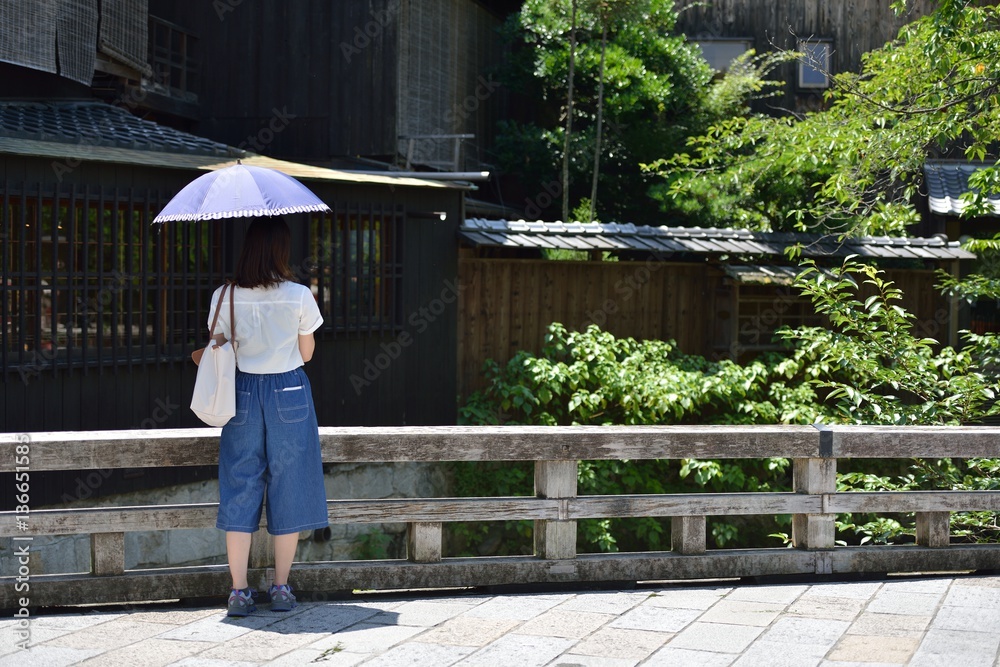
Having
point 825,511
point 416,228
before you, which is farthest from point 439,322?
point 825,511

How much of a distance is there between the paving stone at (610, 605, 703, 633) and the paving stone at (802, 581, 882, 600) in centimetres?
80

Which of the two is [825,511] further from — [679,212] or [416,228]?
[679,212]

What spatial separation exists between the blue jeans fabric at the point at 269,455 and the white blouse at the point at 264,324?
0.21 feet

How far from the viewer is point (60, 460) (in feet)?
17.1

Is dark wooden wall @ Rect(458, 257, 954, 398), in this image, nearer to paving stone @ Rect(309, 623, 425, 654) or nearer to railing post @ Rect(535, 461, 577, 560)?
railing post @ Rect(535, 461, 577, 560)

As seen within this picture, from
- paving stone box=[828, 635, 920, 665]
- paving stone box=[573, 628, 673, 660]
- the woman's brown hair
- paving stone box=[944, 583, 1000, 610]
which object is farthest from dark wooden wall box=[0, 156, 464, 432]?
paving stone box=[944, 583, 1000, 610]

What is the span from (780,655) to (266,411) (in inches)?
99.5

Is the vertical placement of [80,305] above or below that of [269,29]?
below

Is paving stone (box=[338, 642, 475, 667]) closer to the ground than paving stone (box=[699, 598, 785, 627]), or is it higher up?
higher up

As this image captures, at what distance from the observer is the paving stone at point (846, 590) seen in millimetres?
5750

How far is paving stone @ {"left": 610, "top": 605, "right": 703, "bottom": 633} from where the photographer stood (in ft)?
16.8

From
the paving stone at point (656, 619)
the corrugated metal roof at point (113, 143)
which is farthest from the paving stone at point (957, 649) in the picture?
the corrugated metal roof at point (113, 143)

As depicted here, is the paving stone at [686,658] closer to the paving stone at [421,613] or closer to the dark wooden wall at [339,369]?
the paving stone at [421,613]

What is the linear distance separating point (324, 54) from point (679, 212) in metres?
5.78
